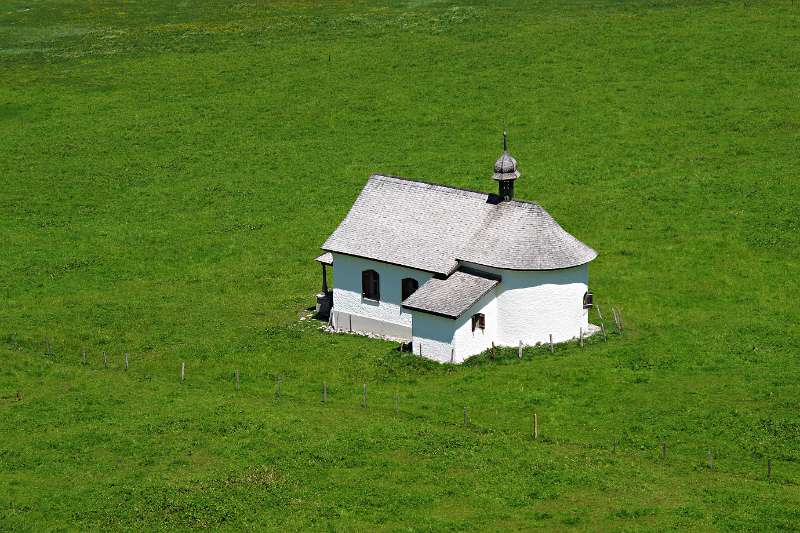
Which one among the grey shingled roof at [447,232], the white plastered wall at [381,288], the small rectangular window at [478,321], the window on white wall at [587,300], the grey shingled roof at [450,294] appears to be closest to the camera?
the grey shingled roof at [450,294]

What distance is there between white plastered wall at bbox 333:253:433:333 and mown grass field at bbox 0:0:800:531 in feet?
5.77

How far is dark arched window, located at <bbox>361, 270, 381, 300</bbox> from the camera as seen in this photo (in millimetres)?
65438

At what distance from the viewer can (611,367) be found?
5894 centimetres

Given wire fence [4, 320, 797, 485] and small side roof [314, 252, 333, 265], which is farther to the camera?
small side roof [314, 252, 333, 265]

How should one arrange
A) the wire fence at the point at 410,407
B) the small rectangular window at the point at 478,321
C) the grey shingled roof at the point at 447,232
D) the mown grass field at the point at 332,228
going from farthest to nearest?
the grey shingled roof at the point at 447,232 → the small rectangular window at the point at 478,321 → the wire fence at the point at 410,407 → the mown grass field at the point at 332,228

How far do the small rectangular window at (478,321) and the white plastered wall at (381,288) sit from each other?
11.2 feet

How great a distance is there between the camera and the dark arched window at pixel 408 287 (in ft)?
210

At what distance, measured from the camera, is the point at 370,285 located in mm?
65562

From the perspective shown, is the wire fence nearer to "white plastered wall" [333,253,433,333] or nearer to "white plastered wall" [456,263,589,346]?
"white plastered wall" [456,263,589,346]

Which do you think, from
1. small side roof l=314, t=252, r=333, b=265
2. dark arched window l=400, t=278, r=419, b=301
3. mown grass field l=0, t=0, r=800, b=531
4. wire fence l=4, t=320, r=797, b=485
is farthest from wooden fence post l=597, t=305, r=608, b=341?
small side roof l=314, t=252, r=333, b=265

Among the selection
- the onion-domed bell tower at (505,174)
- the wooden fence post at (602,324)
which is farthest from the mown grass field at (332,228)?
the onion-domed bell tower at (505,174)

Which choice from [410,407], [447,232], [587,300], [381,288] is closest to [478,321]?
[447,232]

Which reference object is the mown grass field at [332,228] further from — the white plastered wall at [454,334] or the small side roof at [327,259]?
the small side roof at [327,259]

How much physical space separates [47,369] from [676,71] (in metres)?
57.2
